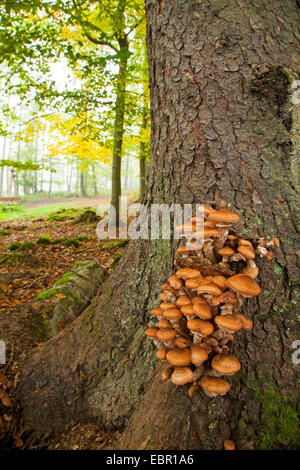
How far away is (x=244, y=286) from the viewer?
1.42m

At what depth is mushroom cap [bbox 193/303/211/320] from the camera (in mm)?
1435

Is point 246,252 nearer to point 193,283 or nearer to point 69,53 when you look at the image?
point 193,283

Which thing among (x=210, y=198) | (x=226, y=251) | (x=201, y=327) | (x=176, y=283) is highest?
(x=210, y=198)

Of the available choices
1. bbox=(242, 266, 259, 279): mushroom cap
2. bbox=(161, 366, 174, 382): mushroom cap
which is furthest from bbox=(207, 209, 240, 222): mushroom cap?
bbox=(161, 366, 174, 382): mushroom cap

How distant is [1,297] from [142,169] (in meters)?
11.9

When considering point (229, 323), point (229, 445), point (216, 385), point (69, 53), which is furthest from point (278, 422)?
point (69, 53)

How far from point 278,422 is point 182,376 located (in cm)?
73

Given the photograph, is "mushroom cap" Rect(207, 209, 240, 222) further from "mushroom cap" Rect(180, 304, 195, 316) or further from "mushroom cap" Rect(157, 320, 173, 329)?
"mushroom cap" Rect(157, 320, 173, 329)

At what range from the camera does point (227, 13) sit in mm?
2100

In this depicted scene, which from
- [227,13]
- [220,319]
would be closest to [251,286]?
[220,319]

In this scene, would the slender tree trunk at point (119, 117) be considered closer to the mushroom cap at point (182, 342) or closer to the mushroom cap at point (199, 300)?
the mushroom cap at point (199, 300)

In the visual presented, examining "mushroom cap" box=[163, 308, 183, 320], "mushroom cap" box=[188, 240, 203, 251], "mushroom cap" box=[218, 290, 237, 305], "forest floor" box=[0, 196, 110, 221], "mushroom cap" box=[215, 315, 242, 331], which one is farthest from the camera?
"forest floor" box=[0, 196, 110, 221]

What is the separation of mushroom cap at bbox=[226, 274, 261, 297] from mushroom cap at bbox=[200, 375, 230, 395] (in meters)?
0.55
